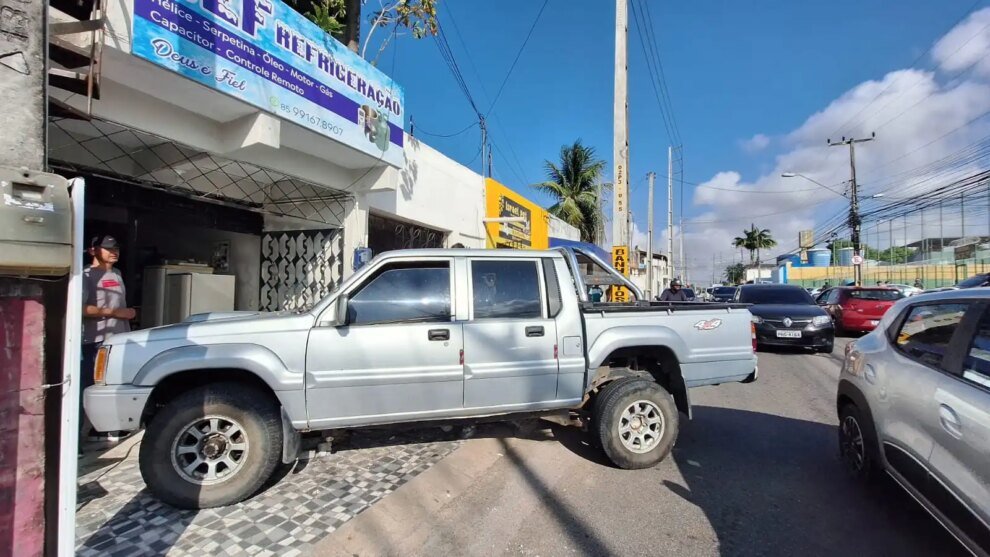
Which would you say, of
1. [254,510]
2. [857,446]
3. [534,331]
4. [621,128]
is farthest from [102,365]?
[621,128]

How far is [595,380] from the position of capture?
4.30 m

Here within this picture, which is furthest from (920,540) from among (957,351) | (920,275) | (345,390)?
(920,275)

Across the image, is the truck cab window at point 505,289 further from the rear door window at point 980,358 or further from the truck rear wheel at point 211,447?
the rear door window at point 980,358

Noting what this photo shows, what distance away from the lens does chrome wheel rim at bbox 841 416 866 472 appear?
361 cm

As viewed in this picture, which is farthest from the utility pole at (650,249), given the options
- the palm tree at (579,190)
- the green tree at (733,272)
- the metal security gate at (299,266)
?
the green tree at (733,272)

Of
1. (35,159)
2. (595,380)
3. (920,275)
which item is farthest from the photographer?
(920,275)

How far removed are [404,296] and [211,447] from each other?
172 centimetres

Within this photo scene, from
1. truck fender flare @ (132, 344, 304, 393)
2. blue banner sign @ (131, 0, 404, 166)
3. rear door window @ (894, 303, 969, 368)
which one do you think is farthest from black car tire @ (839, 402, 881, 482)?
blue banner sign @ (131, 0, 404, 166)

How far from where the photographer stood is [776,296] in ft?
36.5

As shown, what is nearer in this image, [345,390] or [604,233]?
[345,390]

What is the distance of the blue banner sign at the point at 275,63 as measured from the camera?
463cm

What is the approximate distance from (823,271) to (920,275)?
2423 cm

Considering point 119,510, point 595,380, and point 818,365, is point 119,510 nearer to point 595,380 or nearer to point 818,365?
point 595,380

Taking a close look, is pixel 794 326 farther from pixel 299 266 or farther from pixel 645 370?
pixel 299 266
